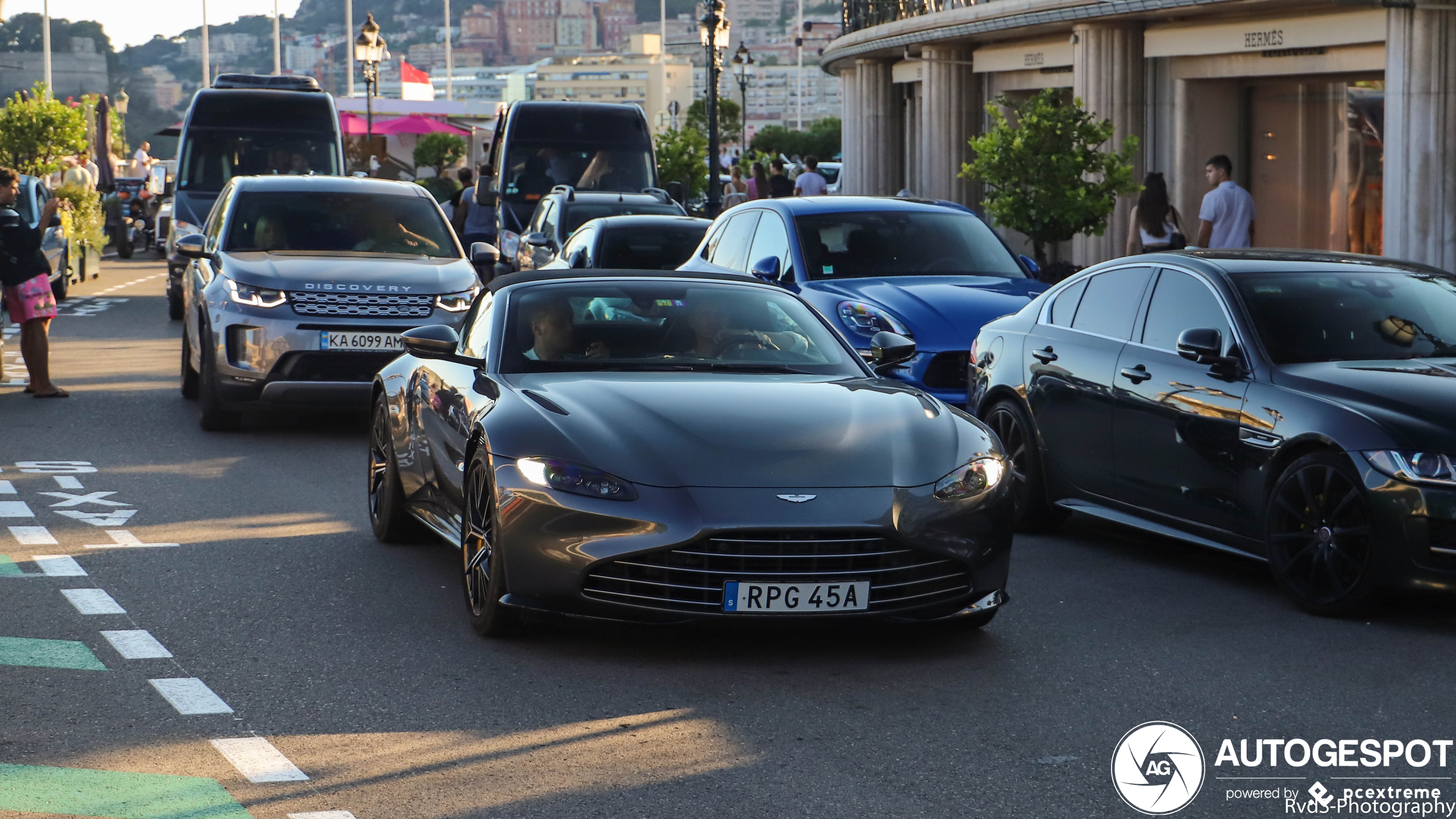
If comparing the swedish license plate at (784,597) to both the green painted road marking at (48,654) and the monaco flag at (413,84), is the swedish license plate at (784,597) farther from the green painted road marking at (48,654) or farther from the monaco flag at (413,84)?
the monaco flag at (413,84)

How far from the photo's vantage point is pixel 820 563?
635 centimetres

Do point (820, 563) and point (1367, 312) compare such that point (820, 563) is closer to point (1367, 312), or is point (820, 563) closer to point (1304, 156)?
point (1367, 312)

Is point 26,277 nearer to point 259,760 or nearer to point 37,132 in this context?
point 259,760

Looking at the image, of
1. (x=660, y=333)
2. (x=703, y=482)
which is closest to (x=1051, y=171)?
(x=660, y=333)

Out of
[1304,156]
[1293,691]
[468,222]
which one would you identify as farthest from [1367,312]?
[468,222]

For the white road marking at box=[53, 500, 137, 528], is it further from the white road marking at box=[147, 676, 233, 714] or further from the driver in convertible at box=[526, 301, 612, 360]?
the white road marking at box=[147, 676, 233, 714]

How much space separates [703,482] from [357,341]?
6.74 metres

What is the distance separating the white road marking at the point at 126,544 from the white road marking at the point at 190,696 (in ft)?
8.79

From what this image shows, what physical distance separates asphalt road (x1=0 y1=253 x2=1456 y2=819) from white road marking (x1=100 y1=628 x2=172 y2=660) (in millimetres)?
64

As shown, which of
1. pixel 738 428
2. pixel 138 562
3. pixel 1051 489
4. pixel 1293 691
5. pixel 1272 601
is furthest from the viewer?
pixel 1051 489

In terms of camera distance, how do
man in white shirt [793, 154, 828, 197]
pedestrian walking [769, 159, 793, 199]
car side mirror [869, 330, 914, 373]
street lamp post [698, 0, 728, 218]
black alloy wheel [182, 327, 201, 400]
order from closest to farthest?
car side mirror [869, 330, 914, 373] < black alloy wheel [182, 327, 201, 400] < man in white shirt [793, 154, 828, 197] < street lamp post [698, 0, 728, 218] < pedestrian walking [769, 159, 793, 199]

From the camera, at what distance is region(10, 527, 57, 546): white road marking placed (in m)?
8.93

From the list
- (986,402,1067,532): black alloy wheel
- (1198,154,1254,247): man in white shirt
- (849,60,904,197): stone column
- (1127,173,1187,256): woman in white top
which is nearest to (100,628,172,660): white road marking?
(986,402,1067,532): black alloy wheel

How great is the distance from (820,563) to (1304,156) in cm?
1660
